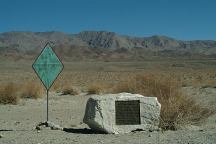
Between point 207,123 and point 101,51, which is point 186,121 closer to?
point 207,123

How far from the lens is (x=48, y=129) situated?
1381cm

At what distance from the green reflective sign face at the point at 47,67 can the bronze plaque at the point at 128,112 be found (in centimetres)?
258

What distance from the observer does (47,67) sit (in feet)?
49.1

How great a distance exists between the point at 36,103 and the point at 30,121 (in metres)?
8.13

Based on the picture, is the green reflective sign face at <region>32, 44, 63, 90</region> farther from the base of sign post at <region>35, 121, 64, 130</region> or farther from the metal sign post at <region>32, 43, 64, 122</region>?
the base of sign post at <region>35, 121, 64, 130</region>

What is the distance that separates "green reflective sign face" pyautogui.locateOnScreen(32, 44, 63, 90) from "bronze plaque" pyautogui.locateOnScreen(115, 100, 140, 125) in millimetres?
2580

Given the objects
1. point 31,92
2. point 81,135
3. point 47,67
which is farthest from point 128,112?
point 31,92

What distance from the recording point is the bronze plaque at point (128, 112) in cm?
1324

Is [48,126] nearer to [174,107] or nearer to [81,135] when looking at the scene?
[81,135]

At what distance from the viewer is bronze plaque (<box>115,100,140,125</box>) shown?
13.2 metres

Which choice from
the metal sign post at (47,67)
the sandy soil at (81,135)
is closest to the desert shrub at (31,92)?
the sandy soil at (81,135)

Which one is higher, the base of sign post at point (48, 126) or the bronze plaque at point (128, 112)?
the bronze plaque at point (128, 112)

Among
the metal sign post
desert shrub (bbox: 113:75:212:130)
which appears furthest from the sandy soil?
the metal sign post

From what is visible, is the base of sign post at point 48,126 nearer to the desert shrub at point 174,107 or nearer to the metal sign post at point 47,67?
the metal sign post at point 47,67
